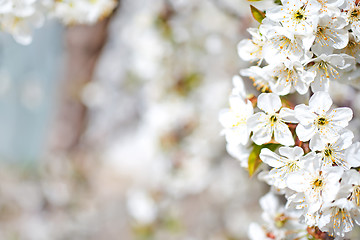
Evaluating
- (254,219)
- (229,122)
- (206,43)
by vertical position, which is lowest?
(254,219)

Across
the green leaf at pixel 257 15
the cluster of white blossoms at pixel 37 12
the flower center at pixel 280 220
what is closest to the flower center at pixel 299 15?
the green leaf at pixel 257 15

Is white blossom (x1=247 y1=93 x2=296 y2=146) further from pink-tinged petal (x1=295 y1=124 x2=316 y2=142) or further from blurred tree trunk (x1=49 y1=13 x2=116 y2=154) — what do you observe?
blurred tree trunk (x1=49 y1=13 x2=116 y2=154)

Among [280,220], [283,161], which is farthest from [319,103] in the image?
[280,220]

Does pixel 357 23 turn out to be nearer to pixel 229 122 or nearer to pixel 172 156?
pixel 229 122

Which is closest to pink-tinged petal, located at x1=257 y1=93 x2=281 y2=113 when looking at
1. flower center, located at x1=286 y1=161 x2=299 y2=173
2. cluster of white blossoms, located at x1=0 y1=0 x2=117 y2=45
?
flower center, located at x1=286 y1=161 x2=299 y2=173

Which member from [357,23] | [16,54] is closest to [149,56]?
[357,23]

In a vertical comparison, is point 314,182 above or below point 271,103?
below

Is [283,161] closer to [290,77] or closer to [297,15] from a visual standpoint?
[290,77]
